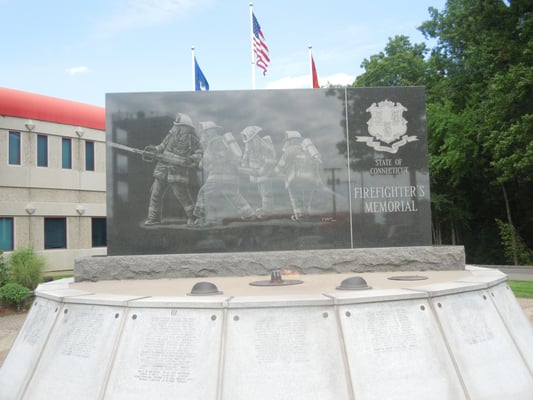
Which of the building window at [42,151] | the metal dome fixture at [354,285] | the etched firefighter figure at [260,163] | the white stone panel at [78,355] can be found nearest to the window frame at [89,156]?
the building window at [42,151]

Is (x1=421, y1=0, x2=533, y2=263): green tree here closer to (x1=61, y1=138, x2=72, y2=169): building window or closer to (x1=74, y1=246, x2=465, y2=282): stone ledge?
(x1=74, y1=246, x2=465, y2=282): stone ledge

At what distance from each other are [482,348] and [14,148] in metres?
22.3

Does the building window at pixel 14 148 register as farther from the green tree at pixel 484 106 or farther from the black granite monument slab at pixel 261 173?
the green tree at pixel 484 106

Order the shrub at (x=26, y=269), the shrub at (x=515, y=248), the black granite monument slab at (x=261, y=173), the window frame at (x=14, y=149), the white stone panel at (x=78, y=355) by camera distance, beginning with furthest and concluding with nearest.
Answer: the shrub at (x=515, y=248) → the window frame at (x=14, y=149) → the shrub at (x=26, y=269) → the black granite monument slab at (x=261, y=173) → the white stone panel at (x=78, y=355)

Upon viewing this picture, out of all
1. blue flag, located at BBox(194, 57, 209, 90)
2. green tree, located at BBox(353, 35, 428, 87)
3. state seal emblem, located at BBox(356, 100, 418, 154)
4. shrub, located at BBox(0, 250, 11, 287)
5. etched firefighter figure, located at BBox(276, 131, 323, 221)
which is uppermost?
green tree, located at BBox(353, 35, 428, 87)

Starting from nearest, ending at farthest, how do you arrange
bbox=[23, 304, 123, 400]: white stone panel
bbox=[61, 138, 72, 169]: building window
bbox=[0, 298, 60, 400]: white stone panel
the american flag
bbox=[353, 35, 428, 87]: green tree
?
1. bbox=[23, 304, 123, 400]: white stone panel
2. bbox=[0, 298, 60, 400]: white stone panel
3. the american flag
4. bbox=[61, 138, 72, 169]: building window
5. bbox=[353, 35, 428, 87]: green tree

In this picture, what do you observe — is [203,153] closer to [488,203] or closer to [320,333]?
[320,333]

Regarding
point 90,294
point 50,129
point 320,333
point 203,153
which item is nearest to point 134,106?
point 203,153

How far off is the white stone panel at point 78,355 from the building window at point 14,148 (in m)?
19.5

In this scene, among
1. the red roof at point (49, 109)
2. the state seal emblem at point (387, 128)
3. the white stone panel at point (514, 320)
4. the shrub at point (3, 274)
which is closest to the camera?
the white stone panel at point (514, 320)

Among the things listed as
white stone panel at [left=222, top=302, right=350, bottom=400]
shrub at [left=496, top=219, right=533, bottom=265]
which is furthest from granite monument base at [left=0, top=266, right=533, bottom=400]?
shrub at [left=496, top=219, right=533, bottom=265]

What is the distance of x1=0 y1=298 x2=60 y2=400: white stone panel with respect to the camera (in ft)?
16.0

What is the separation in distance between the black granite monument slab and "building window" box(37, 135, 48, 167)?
1650cm

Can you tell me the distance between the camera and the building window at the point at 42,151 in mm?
22766
